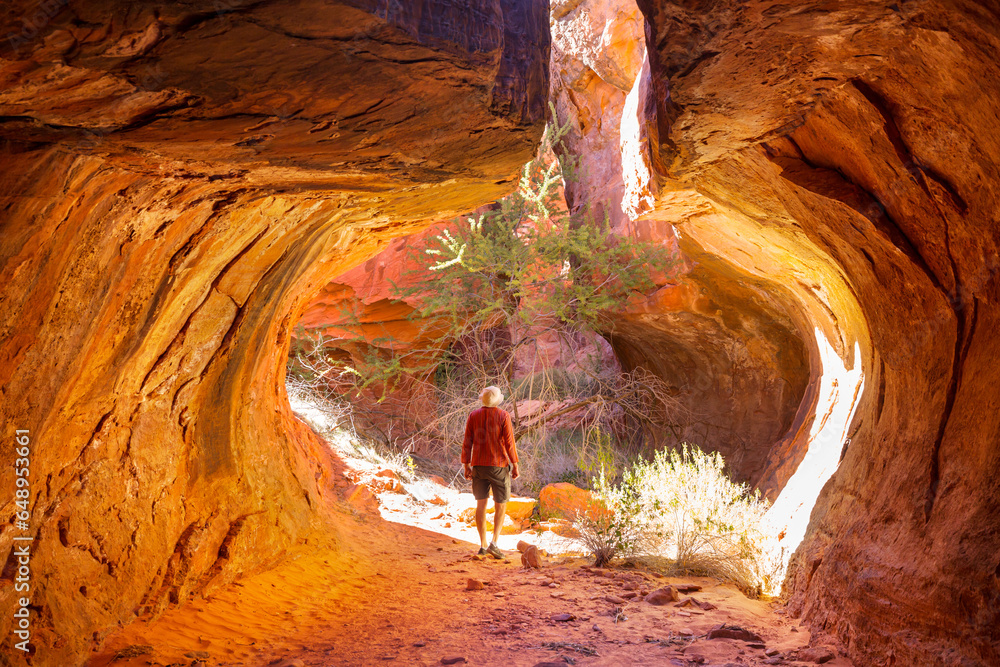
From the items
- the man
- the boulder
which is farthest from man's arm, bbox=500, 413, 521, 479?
the boulder

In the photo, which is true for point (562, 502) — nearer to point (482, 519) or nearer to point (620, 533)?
point (482, 519)

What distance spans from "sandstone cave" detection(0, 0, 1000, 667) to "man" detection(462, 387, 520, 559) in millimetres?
586

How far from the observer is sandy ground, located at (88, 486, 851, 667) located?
3.90 m

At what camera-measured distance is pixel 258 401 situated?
597 cm

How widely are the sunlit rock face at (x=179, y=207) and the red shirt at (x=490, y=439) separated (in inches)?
91.6

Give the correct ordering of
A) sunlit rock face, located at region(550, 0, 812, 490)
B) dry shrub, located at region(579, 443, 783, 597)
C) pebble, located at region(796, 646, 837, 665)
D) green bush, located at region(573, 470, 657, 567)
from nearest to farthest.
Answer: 1. pebble, located at region(796, 646, 837, 665)
2. dry shrub, located at region(579, 443, 783, 597)
3. green bush, located at region(573, 470, 657, 567)
4. sunlit rock face, located at region(550, 0, 812, 490)

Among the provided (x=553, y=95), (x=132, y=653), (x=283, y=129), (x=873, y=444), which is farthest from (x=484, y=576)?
(x=553, y=95)

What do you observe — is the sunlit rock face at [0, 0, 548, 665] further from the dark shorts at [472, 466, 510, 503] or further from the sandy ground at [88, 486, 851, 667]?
the dark shorts at [472, 466, 510, 503]

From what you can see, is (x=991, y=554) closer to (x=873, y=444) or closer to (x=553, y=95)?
(x=873, y=444)

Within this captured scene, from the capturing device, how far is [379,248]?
21.0 feet

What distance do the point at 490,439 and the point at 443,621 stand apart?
7.64ft

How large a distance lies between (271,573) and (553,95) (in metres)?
10.5

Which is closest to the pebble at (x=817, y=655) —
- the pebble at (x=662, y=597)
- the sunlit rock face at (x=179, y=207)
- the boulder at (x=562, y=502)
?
the pebble at (x=662, y=597)

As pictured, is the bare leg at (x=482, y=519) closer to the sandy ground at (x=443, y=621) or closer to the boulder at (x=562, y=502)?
the sandy ground at (x=443, y=621)
